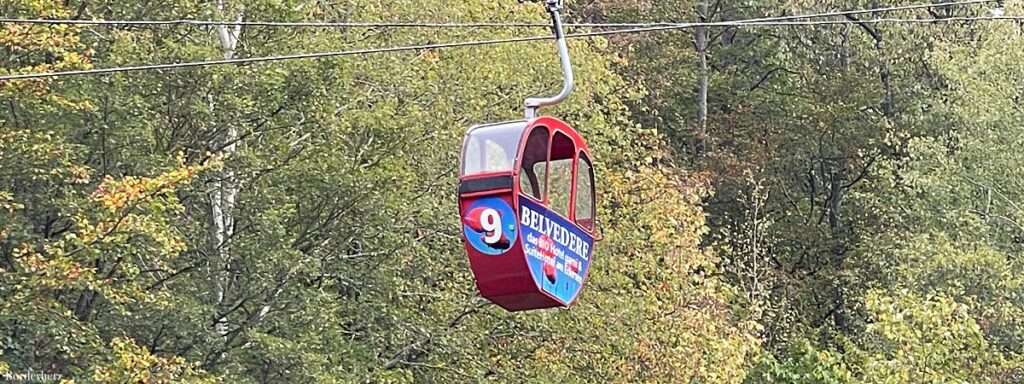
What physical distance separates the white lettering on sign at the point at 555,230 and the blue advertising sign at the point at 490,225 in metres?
0.10

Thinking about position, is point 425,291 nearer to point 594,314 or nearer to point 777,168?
point 594,314

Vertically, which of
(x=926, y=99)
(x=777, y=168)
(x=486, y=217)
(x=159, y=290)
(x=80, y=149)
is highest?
(x=486, y=217)

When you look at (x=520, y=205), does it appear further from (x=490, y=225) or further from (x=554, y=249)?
(x=554, y=249)

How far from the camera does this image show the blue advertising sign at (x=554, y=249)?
916 cm

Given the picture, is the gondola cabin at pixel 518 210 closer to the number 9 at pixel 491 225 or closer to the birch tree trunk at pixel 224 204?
the number 9 at pixel 491 225

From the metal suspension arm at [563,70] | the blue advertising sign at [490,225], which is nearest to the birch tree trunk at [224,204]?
the metal suspension arm at [563,70]

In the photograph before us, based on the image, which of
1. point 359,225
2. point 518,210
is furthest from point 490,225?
point 359,225

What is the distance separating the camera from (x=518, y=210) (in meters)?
8.97

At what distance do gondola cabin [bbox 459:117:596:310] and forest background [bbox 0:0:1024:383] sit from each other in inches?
219

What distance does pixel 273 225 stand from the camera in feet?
54.7

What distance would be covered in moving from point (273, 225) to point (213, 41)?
86.0 inches

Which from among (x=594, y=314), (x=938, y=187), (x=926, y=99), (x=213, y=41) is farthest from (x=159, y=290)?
(x=926, y=99)

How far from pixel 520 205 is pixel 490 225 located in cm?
24

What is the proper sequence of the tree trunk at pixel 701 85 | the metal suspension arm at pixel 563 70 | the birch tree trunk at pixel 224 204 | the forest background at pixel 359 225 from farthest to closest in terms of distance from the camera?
the tree trunk at pixel 701 85 → the birch tree trunk at pixel 224 204 → the forest background at pixel 359 225 → the metal suspension arm at pixel 563 70
